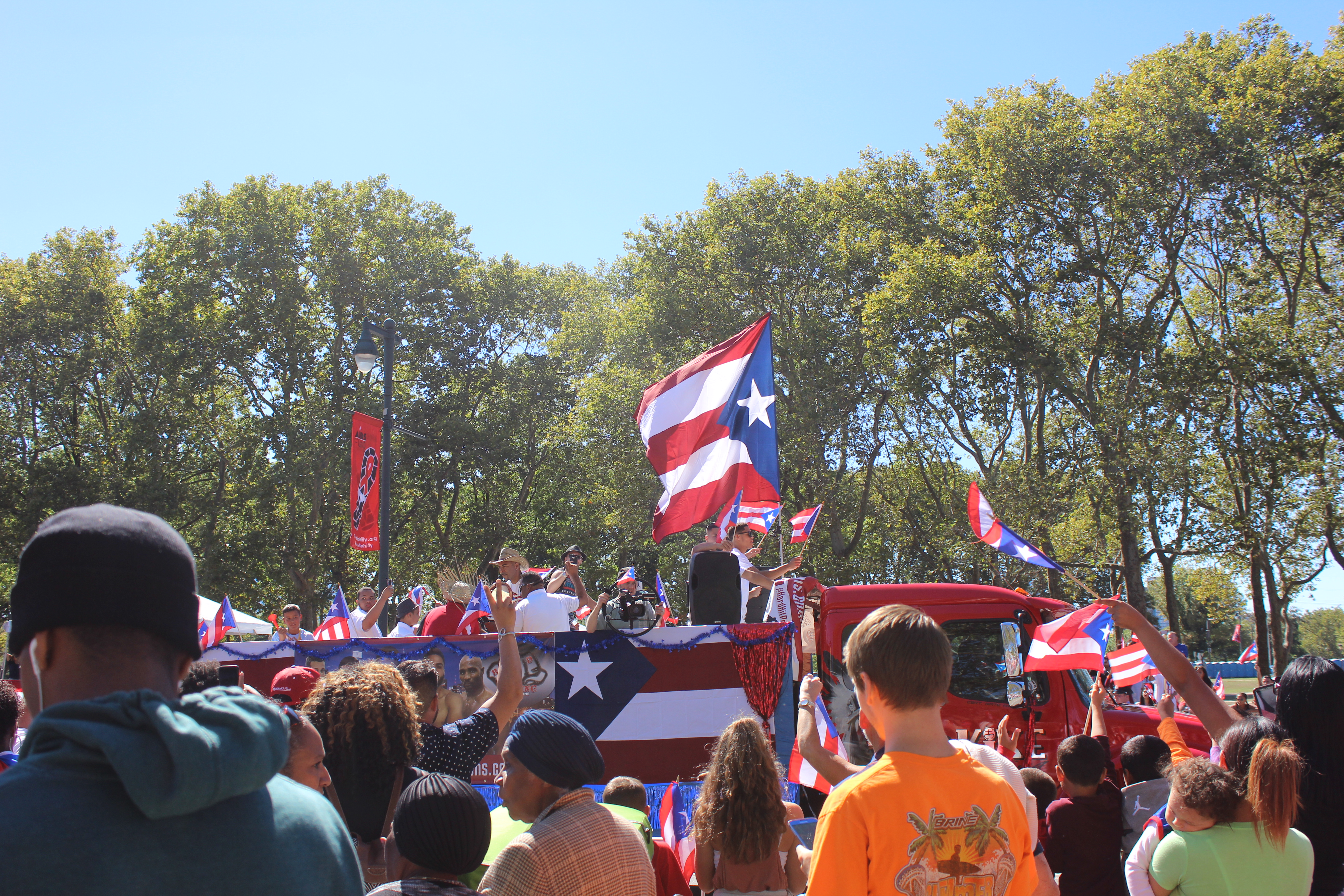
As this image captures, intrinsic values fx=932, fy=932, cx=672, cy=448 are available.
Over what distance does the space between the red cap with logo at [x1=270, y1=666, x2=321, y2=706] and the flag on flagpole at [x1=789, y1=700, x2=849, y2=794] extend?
7.94 feet

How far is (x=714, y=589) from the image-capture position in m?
8.60

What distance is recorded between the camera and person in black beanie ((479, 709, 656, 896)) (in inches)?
113

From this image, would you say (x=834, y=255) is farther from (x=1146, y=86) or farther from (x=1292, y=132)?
(x=1292, y=132)

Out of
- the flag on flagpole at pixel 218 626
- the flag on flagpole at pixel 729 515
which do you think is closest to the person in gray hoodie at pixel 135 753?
the flag on flagpole at pixel 729 515

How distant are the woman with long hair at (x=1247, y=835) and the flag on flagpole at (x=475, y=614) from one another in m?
5.86

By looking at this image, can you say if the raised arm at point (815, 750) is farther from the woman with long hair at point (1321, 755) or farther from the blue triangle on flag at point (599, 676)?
the blue triangle on flag at point (599, 676)

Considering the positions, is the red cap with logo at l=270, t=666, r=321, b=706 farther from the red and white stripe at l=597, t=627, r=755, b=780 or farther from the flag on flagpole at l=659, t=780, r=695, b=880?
the red and white stripe at l=597, t=627, r=755, b=780

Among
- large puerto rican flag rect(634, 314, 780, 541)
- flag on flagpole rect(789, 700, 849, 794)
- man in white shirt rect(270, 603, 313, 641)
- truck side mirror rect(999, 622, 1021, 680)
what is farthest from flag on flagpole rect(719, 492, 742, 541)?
man in white shirt rect(270, 603, 313, 641)

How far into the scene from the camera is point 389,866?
3.22m

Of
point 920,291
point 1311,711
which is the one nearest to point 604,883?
point 1311,711

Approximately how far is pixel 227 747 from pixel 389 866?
2.19m

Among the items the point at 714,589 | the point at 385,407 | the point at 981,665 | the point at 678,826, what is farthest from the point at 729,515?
the point at 385,407

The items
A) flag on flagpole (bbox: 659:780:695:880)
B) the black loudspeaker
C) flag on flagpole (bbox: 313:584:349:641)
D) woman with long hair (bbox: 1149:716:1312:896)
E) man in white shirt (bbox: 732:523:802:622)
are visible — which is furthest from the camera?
flag on flagpole (bbox: 313:584:349:641)

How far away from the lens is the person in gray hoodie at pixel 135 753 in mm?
1245
